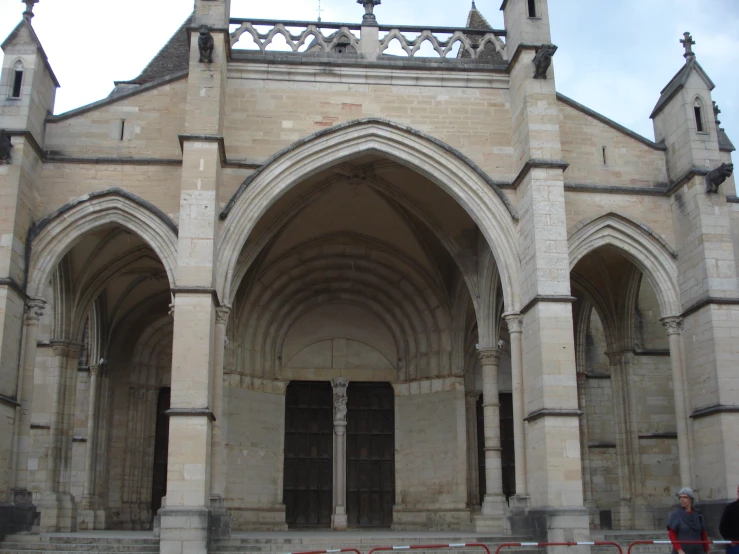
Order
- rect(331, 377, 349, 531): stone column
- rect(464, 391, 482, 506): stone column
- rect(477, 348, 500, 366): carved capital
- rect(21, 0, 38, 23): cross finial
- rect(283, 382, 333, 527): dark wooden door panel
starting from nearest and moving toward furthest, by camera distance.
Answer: rect(21, 0, 38, 23): cross finial → rect(477, 348, 500, 366): carved capital → rect(331, 377, 349, 531): stone column → rect(464, 391, 482, 506): stone column → rect(283, 382, 333, 527): dark wooden door panel

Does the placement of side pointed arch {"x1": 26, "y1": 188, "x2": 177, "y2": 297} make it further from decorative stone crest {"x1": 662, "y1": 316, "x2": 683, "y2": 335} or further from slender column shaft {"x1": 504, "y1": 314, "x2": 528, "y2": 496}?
decorative stone crest {"x1": 662, "y1": 316, "x2": 683, "y2": 335}

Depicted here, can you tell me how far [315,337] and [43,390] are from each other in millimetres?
4868

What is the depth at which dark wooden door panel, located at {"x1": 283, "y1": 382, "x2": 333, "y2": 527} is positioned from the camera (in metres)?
15.7

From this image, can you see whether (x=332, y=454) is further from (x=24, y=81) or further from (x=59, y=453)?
(x=24, y=81)

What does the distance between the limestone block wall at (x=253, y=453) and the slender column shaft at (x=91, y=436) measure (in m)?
2.42

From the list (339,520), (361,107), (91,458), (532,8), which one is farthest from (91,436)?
(532,8)

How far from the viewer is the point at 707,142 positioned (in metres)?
12.8

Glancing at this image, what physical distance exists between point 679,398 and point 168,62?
12822 mm

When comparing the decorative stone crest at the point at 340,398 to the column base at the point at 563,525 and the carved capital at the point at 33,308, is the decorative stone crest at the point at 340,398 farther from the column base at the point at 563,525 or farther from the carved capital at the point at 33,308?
the carved capital at the point at 33,308

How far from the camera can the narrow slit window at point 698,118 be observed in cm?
1295

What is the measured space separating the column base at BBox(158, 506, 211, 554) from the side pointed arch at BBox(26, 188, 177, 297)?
125 inches

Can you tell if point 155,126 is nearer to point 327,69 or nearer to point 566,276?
point 327,69

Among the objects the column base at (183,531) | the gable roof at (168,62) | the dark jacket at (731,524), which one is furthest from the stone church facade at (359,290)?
the gable roof at (168,62)

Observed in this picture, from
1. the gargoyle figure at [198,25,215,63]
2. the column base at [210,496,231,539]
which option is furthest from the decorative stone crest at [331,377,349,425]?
the gargoyle figure at [198,25,215,63]
